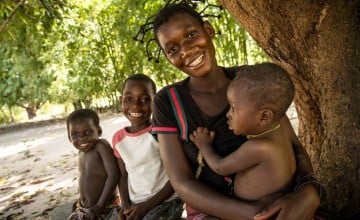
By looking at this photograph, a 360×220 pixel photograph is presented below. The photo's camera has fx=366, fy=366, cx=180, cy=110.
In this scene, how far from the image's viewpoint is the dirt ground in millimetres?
4523

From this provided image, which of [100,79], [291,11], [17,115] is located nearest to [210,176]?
[291,11]

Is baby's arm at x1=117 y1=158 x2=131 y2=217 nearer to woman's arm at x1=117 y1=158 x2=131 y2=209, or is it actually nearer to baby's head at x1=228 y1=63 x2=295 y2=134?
woman's arm at x1=117 y1=158 x2=131 y2=209

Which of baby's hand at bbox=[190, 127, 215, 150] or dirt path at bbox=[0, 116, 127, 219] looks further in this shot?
dirt path at bbox=[0, 116, 127, 219]

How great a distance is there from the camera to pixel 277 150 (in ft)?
5.18

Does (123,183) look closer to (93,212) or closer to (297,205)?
(93,212)

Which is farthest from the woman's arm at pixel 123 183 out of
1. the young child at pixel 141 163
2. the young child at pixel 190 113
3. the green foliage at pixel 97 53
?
the green foliage at pixel 97 53

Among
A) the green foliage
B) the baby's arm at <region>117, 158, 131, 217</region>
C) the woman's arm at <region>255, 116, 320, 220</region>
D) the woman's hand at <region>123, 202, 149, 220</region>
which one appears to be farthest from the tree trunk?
the green foliage

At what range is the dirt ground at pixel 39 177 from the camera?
14.8 ft

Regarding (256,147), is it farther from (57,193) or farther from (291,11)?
(57,193)

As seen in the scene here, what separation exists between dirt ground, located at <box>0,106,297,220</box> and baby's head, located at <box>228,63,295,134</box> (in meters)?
2.46

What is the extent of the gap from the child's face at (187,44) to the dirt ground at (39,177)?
2.26 meters

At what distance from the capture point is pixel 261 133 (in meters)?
1.63

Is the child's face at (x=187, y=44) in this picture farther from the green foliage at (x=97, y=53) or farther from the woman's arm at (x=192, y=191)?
the green foliage at (x=97, y=53)

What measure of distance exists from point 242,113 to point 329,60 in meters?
0.80
